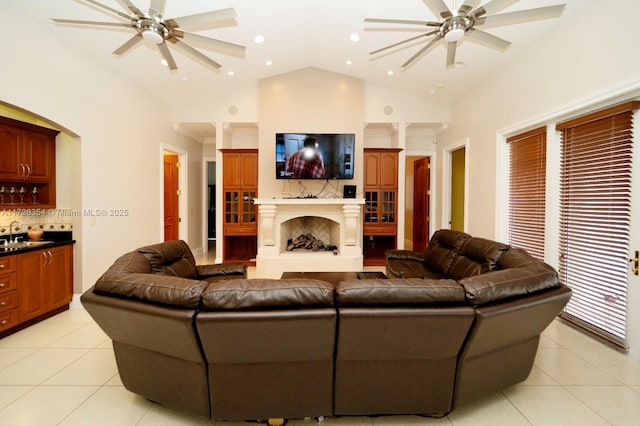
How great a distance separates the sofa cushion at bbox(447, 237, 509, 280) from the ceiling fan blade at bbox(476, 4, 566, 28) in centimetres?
192

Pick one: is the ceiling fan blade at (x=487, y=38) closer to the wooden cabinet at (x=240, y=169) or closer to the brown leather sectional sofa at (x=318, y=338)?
the brown leather sectional sofa at (x=318, y=338)

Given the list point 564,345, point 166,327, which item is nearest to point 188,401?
point 166,327

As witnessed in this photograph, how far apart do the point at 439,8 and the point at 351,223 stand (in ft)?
12.0

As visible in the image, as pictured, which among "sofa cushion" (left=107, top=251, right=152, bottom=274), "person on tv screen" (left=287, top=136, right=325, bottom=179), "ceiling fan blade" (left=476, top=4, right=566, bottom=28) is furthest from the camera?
"person on tv screen" (left=287, top=136, right=325, bottom=179)

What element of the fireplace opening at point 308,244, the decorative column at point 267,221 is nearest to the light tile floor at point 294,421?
the decorative column at point 267,221

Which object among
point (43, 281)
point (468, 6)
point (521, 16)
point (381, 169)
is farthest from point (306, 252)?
point (521, 16)

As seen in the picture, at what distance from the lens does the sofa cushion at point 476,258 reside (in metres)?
2.78

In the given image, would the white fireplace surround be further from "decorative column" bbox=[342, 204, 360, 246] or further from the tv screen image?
the tv screen image

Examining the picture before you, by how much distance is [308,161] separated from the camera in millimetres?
5297

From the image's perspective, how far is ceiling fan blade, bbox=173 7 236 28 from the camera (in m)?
2.28

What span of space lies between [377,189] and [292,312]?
4741mm

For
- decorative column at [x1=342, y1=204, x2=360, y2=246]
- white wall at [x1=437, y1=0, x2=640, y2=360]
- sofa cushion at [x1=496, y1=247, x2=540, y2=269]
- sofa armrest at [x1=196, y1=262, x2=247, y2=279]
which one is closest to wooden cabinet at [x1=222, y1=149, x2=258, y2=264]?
decorative column at [x1=342, y1=204, x2=360, y2=246]

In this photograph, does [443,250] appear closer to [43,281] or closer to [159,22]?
[159,22]

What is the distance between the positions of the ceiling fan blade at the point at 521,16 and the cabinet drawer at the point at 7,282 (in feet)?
16.0
